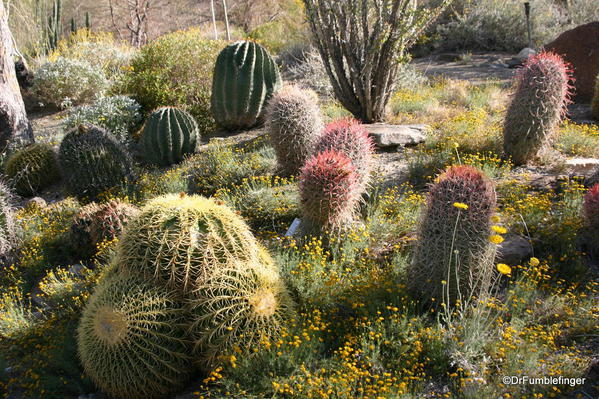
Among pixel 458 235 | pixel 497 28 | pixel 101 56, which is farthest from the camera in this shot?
pixel 497 28

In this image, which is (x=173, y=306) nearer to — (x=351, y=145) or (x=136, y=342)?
(x=136, y=342)

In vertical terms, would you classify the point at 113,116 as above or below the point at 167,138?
above

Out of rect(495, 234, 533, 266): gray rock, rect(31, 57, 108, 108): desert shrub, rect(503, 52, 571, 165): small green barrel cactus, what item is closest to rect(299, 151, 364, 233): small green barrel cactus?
rect(495, 234, 533, 266): gray rock

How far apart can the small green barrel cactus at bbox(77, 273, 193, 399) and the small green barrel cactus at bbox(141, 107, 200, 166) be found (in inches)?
176

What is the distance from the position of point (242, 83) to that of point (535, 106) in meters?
4.63

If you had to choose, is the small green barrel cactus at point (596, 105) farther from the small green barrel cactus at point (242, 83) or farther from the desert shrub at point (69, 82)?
the desert shrub at point (69, 82)

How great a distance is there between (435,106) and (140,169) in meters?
5.23

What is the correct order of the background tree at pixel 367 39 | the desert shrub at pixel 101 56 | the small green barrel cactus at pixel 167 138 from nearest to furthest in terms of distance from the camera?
the background tree at pixel 367 39 < the small green barrel cactus at pixel 167 138 < the desert shrub at pixel 101 56

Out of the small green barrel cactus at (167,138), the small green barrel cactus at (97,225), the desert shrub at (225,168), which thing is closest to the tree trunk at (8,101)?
the small green barrel cactus at (167,138)

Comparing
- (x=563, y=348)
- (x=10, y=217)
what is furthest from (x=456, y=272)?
(x=10, y=217)

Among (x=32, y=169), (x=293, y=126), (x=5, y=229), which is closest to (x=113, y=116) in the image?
(x=32, y=169)

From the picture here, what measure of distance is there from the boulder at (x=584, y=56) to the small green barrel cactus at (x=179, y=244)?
879 cm

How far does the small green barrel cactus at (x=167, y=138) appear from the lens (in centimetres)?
733

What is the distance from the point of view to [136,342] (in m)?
3.00
